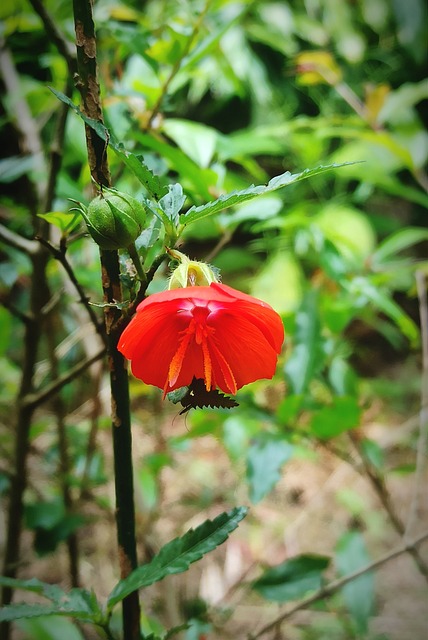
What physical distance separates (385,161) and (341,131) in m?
0.33

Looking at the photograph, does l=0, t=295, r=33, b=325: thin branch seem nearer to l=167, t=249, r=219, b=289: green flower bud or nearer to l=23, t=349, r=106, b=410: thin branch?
l=23, t=349, r=106, b=410: thin branch

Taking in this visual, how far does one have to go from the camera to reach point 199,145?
0.59m

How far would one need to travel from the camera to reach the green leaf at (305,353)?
0.62 metres

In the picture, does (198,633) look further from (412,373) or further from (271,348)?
(412,373)

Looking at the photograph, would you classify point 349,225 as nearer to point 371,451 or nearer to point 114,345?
point 371,451

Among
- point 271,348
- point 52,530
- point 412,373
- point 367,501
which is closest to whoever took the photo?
point 271,348

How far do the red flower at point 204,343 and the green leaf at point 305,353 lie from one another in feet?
0.97

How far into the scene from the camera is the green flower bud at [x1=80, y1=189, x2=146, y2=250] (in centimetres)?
26

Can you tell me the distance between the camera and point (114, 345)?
1.01ft

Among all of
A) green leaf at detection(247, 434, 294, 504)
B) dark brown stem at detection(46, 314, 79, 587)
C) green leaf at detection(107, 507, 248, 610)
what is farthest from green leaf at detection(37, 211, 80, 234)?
dark brown stem at detection(46, 314, 79, 587)

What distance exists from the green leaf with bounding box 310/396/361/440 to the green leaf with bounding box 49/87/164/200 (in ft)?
1.25

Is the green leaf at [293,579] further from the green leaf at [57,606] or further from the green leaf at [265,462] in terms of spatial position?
the green leaf at [57,606]

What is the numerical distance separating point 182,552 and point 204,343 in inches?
5.5

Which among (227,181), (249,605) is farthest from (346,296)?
(249,605)
